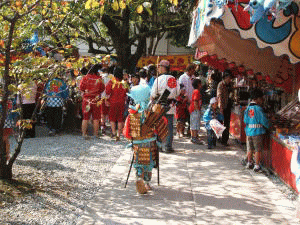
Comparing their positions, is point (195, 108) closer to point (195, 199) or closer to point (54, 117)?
point (54, 117)

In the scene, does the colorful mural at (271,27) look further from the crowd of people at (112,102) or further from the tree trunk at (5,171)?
the tree trunk at (5,171)

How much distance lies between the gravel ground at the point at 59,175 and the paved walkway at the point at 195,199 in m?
0.24

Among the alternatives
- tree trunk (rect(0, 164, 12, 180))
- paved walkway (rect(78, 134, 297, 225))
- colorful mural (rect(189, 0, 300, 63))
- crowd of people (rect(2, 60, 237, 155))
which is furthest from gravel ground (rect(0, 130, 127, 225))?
colorful mural (rect(189, 0, 300, 63))

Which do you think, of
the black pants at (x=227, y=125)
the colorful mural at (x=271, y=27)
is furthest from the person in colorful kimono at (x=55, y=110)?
the colorful mural at (x=271, y=27)

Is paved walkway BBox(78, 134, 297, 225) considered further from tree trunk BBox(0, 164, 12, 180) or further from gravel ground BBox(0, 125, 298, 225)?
tree trunk BBox(0, 164, 12, 180)

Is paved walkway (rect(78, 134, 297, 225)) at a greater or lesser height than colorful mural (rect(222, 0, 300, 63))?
lesser

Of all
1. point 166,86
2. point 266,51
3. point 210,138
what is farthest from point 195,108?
point 266,51

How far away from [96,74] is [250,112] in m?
4.47

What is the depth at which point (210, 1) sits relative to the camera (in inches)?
244

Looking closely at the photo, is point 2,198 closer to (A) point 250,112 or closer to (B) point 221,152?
(A) point 250,112

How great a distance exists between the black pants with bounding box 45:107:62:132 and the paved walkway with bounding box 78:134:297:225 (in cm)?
351

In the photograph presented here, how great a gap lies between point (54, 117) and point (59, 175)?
4.26 meters

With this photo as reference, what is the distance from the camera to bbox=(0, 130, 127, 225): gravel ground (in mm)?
5367

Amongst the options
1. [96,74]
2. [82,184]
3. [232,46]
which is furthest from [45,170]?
[232,46]
